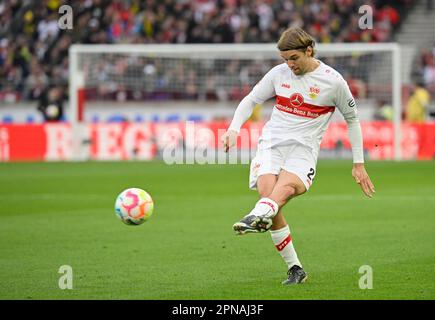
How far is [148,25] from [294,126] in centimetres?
2469

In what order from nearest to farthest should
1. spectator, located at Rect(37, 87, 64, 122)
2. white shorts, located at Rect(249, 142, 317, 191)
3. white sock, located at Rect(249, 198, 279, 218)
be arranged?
white sock, located at Rect(249, 198, 279, 218) → white shorts, located at Rect(249, 142, 317, 191) → spectator, located at Rect(37, 87, 64, 122)

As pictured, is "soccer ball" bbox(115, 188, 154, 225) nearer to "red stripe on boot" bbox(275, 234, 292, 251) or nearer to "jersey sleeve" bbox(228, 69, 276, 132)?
"jersey sleeve" bbox(228, 69, 276, 132)

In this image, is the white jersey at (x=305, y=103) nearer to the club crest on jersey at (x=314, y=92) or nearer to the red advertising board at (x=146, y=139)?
the club crest on jersey at (x=314, y=92)

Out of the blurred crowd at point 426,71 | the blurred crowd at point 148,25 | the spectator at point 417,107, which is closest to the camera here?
the spectator at point 417,107

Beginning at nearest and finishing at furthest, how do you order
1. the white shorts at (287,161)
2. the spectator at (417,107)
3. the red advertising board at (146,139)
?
the white shorts at (287,161), the red advertising board at (146,139), the spectator at (417,107)

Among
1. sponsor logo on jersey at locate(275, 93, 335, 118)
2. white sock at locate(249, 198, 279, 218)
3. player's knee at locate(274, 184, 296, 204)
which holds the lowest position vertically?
white sock at locate(249, 198, 279, 218)

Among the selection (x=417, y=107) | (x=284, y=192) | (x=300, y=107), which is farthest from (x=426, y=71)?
(x=284, y=192)

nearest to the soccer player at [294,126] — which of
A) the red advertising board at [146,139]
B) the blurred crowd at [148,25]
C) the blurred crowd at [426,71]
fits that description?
the red advertising board at [146,139]

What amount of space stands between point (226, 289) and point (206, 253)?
7.82 feet

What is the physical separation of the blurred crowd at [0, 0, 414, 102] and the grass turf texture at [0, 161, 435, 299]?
1099cm

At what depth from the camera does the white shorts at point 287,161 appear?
8.46 meters

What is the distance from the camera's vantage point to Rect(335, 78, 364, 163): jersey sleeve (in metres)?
8.49

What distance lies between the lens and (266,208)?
312 inches

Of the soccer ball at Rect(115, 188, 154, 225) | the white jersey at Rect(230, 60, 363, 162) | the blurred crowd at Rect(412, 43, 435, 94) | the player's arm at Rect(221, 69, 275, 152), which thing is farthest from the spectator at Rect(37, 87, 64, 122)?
the white jersey at Rect(230, 60, 363, 162)
